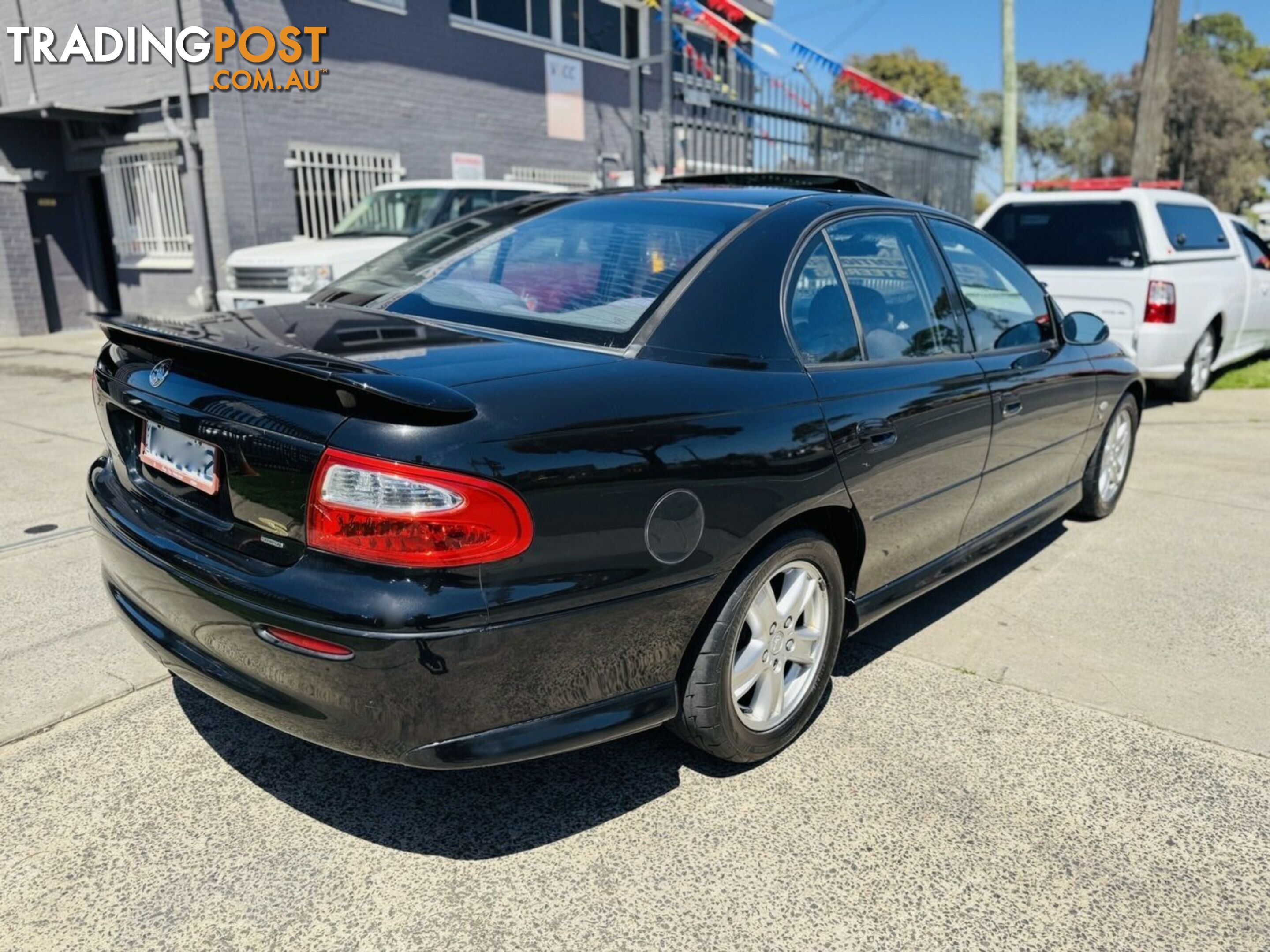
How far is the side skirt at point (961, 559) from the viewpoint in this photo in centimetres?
324

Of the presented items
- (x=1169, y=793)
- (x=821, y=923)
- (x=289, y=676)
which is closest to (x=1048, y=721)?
(x=1169, y=793)

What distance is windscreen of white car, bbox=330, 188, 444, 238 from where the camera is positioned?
31.7 ft

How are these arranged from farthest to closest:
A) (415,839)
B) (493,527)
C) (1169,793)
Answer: (1169,793) → (415,839) → (493,527)

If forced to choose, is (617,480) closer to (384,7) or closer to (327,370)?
(327,370)

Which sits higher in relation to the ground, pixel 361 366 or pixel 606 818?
pixel 361 366

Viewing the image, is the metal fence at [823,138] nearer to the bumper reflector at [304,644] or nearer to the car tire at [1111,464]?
the car tire at [1111,464]

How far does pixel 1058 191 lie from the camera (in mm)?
8391

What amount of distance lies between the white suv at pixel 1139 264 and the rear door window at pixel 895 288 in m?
4.35

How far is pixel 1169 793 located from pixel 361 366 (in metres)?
2.48

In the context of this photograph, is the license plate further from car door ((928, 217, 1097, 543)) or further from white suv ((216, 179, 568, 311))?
white suv ((216, 179, 568, 311))

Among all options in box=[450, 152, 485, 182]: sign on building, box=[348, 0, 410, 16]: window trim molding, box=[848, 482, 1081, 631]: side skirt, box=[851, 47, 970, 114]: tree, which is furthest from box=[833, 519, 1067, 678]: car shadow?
box=[851, 47, 970, 114]: tree

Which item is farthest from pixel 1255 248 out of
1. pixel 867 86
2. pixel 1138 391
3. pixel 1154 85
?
pixel 867 86

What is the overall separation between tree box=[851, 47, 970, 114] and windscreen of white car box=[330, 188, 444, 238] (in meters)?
48.4

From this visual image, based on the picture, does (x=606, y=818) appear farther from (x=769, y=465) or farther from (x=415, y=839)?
(x=769, y=465)
